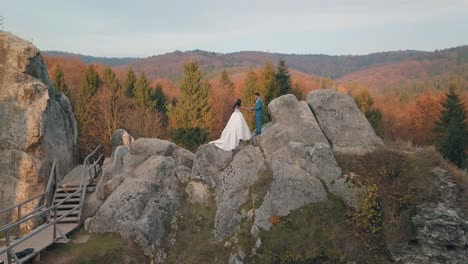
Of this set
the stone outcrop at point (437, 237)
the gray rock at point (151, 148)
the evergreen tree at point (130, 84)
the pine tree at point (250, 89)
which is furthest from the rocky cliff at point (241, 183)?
the evergreen tree at point (130, 84)

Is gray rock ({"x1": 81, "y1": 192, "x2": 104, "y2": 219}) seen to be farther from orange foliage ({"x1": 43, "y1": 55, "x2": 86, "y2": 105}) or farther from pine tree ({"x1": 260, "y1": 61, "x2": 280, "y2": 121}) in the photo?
orange foliage ({"x1": 43, "y1": 55, "x2": 86, "y2": 105})

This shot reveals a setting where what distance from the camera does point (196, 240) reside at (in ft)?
67.6

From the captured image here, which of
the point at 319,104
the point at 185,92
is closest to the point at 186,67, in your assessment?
the point at 185,92

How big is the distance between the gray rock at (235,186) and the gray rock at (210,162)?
37 centimetres

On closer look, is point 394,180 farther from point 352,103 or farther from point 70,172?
point 70,172

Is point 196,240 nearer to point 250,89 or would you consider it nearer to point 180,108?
point 180,108

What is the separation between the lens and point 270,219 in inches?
738

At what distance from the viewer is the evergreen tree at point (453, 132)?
46438 mm

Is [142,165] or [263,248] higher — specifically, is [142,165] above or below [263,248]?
above

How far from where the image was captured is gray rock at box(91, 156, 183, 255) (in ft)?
67.1

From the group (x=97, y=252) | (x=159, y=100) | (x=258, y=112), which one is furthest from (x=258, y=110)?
(x=159, y=100)

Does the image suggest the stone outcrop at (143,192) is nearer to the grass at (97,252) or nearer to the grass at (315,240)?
the grass at (97,252)

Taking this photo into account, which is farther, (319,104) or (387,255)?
(319,104)

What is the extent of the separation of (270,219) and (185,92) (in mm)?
35319
